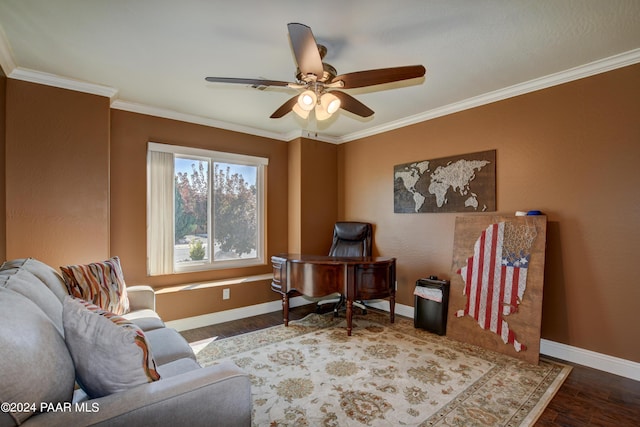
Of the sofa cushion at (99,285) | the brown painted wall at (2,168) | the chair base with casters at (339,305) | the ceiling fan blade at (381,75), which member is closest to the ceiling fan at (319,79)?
the ceiling fan blade at (381,75)

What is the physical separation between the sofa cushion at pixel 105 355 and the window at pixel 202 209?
2589mm

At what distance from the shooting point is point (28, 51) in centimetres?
237

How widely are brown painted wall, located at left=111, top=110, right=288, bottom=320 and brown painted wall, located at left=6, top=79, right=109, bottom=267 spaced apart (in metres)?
0.32

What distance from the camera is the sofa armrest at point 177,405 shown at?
0.98 meters

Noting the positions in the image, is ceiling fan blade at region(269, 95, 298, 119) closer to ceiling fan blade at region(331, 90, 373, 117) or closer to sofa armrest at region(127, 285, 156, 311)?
ceiling fan blade at region(331, 90, 373, 117)

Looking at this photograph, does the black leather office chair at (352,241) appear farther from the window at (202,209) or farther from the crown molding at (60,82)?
the crown molding at (60,82)

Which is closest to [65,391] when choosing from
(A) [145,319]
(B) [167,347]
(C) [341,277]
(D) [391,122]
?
(B) [167,347]

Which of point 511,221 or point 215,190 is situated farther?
point 215,190

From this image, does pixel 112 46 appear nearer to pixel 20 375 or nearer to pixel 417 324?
pixel 20 375

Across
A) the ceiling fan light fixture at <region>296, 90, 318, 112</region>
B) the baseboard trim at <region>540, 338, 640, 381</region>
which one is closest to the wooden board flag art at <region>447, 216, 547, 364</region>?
the baseboard trim at <region>540, 338, 640, 381</region>

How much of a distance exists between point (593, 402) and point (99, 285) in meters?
3.72

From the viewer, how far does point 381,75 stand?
6.36 feet

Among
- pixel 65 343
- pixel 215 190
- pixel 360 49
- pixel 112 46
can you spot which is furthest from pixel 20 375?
pixel 215 190

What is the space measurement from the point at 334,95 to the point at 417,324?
106 inches
